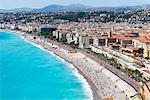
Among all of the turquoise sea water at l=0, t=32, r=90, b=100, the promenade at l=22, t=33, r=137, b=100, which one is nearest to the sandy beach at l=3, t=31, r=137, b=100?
the promenade at l=22, t=33, r=137, b=100

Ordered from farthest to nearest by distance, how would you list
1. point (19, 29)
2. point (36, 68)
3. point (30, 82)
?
point (19, 29)
point (36, 68)
point (30, 82)

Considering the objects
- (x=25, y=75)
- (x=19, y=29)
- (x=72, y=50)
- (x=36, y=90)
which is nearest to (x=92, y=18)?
(x=19, y=29)

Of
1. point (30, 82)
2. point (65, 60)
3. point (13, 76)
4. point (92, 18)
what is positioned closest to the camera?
point (30, 82)

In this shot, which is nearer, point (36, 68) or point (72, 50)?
point (36, 68)

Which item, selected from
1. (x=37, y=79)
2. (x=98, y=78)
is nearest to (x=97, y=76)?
(x=98, y=78)

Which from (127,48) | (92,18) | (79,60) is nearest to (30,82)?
(79,60)

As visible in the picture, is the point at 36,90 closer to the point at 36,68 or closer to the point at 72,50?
the point at 36,68
